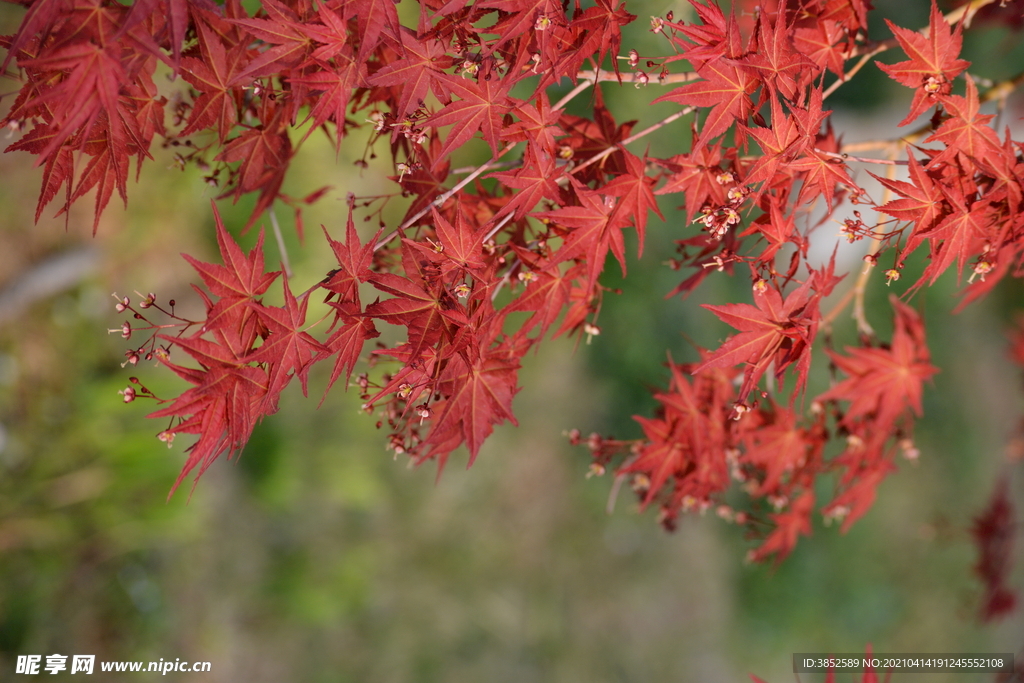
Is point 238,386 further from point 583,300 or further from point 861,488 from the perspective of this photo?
point 861,488

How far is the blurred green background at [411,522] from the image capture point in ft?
10.3

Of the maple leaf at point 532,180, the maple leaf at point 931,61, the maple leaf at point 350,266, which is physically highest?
the maple leaf at point 931,61

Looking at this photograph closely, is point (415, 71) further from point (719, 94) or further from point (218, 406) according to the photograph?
point (218, 406)

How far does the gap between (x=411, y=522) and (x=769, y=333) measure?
10.2 feet

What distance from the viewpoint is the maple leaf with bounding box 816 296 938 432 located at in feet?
5.28

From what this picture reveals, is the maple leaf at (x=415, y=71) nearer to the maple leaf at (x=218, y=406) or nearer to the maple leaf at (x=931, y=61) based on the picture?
the maple leaf at (x=218, y=406)

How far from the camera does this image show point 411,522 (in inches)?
151

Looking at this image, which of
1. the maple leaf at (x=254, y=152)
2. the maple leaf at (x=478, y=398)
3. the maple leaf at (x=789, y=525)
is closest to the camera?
the maple leaf at (x=478, y=398)

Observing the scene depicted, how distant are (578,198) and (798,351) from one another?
498mm

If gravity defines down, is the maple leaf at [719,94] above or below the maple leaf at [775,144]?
above

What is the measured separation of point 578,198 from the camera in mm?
1196

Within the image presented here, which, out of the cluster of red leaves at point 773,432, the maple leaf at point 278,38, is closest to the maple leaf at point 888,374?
the cluster of red leaves at point 773,432

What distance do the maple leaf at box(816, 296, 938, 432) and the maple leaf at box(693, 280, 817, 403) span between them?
0.51 meters

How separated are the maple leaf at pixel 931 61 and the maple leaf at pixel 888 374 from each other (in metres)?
0.62
